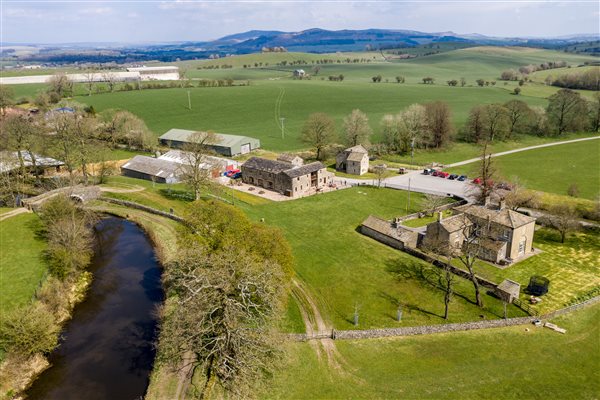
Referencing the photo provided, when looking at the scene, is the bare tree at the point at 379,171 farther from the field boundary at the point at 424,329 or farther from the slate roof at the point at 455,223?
the field boundary at the point at 424,329

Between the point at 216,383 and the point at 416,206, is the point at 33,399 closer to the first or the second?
the point at 216,383

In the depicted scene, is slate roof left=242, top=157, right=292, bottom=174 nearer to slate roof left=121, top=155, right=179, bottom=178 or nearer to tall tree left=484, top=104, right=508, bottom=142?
slate roof left=121, top=155, right=179, bottom=178

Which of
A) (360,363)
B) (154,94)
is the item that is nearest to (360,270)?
(360,363)

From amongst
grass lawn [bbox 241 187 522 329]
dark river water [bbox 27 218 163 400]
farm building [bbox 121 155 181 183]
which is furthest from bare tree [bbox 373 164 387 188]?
dark river water [bbox 27 218 163 400]

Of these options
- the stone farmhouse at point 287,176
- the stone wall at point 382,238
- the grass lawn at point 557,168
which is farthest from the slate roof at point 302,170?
the grass lawn at point 557,168

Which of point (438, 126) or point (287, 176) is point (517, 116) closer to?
point (438, 126)

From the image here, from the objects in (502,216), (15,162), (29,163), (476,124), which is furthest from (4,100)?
(502,216)
